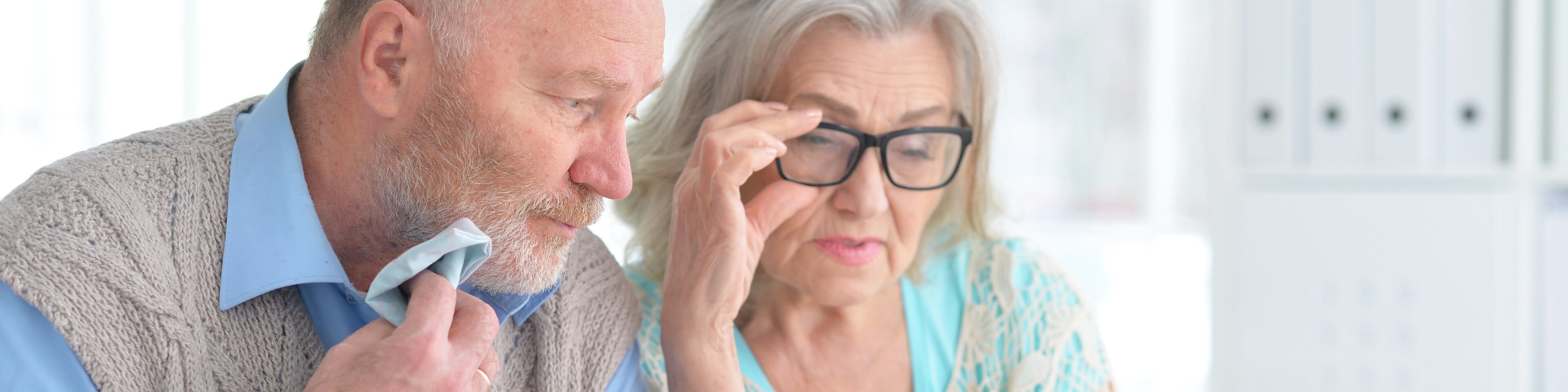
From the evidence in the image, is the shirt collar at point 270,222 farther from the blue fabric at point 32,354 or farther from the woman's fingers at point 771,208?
the woman's fingers at point 771,208

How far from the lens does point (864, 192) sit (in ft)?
4.56

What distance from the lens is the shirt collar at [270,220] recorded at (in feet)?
3.12

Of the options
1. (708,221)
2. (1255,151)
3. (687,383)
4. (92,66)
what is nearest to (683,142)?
(708,221)

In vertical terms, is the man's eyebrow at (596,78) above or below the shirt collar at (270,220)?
above

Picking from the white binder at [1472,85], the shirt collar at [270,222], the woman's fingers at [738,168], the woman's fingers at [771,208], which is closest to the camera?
the shirt collar at [270,222]

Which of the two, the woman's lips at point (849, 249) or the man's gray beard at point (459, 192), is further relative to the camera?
the woman's lips at point (849, 249)

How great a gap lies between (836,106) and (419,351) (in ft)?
2.28

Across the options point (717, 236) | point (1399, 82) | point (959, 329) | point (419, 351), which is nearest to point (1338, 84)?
point (1399, 82)

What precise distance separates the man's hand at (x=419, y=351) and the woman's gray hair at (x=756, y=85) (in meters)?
0.54

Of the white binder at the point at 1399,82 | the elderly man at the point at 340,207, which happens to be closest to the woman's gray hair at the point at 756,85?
the elderly man at the point at 340,207

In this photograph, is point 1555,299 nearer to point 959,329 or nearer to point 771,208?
point 959,329

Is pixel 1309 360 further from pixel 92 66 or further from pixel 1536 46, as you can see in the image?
pixel 92 66

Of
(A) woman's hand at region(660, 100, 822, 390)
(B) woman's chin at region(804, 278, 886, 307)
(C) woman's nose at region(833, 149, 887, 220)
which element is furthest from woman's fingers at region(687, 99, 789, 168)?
(B) woman's chin at region(804, 278, 886, 307)

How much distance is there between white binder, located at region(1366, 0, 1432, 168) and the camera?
2.16m
